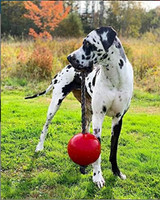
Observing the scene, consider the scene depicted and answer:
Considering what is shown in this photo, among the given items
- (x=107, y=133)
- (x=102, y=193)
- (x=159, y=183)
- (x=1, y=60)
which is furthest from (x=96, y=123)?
(x=1, y=60)

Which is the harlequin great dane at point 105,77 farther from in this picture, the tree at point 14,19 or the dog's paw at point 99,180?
the tree at point 14,19

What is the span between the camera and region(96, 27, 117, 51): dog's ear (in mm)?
2508

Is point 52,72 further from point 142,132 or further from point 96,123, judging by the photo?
point 96,123

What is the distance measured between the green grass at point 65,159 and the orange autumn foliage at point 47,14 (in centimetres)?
1047

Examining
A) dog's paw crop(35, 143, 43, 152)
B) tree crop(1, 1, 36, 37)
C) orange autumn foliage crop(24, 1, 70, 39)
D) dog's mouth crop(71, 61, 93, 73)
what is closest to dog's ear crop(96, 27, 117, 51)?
dog's mouth crop(71, 61, 93, 73)

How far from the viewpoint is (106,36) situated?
252 cm

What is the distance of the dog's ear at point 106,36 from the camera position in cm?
251

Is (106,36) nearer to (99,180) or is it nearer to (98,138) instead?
(98,138)

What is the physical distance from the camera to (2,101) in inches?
257

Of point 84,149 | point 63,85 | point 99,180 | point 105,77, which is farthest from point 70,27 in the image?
point 84,149

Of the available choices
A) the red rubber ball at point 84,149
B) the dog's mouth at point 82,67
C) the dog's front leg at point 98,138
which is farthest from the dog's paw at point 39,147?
the dog's mouth at point 82,67

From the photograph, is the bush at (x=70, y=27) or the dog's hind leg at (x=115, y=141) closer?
the dog's hind leg at (x=115, y=141)

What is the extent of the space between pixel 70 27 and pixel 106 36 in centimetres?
1405

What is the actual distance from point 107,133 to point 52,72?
4.09m
